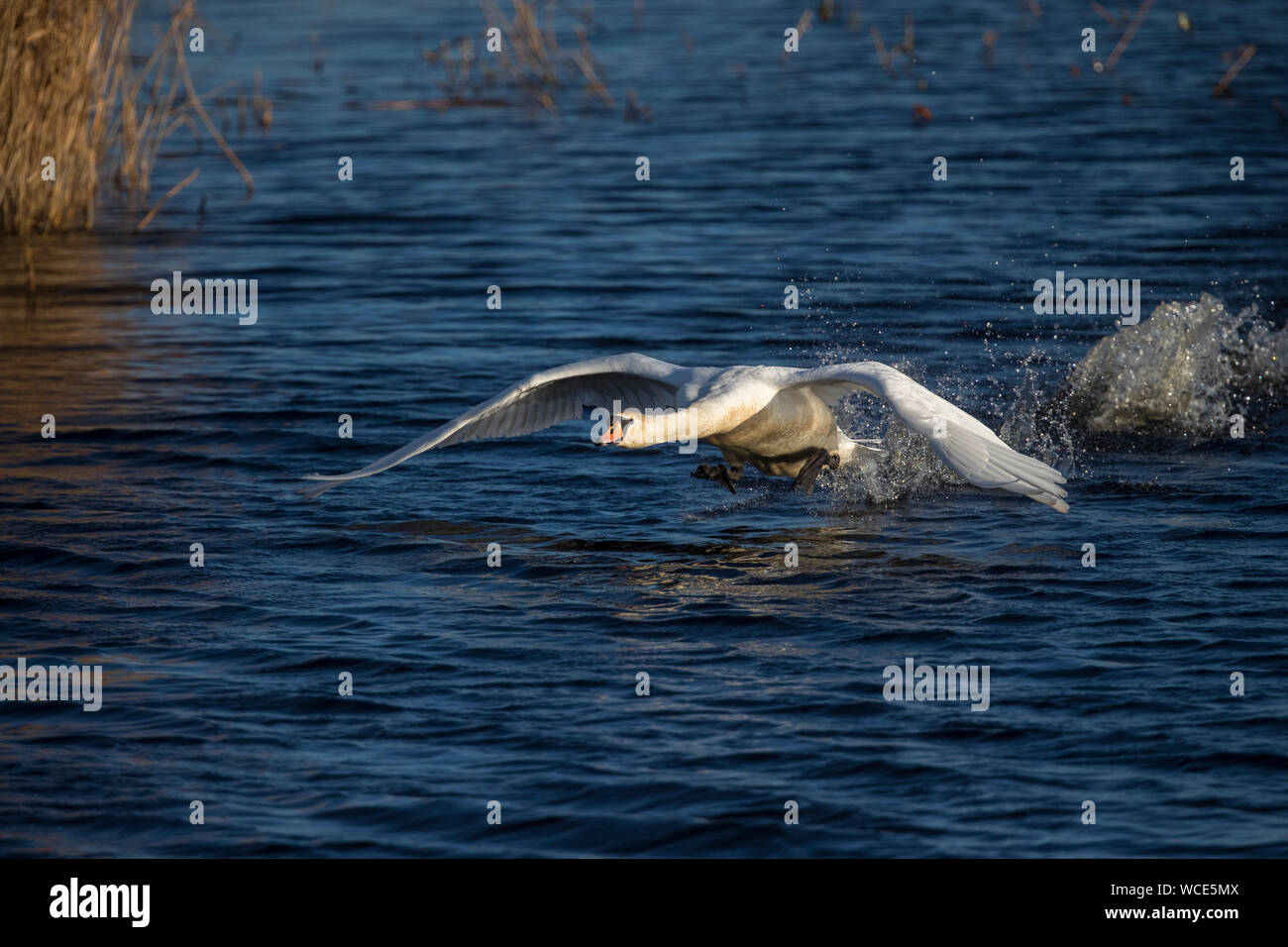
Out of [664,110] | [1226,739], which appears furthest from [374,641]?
[664,110]

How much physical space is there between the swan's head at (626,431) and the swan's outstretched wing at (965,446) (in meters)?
1.13

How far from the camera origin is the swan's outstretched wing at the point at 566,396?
9.73 meters

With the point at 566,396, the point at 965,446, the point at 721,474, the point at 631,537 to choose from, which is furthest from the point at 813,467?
the point at 965,446

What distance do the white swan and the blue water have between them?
0.51m

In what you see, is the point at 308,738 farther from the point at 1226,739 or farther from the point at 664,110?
the point at 664,110

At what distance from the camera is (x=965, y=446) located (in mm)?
8297

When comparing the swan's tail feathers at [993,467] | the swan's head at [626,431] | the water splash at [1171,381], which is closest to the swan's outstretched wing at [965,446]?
the swan's tail feathers at [993,467]

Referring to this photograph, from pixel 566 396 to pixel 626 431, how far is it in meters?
1.77

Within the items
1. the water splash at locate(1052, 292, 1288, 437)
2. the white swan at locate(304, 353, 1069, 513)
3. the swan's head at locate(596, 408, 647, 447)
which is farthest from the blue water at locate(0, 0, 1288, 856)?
the swan's head at locate(596, 408, 647, 447)

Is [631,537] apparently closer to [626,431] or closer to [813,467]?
[813,467]

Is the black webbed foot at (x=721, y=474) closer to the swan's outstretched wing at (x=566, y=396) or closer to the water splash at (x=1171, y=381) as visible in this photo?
the swan's outstretched wing at (x=566, y=396)

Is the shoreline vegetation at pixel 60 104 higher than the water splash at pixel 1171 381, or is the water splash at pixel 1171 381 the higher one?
the shoreline vegetation at pixel 60 104

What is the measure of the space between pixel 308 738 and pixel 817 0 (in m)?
27.8

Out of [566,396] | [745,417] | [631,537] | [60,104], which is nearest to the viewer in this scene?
[745,417]
